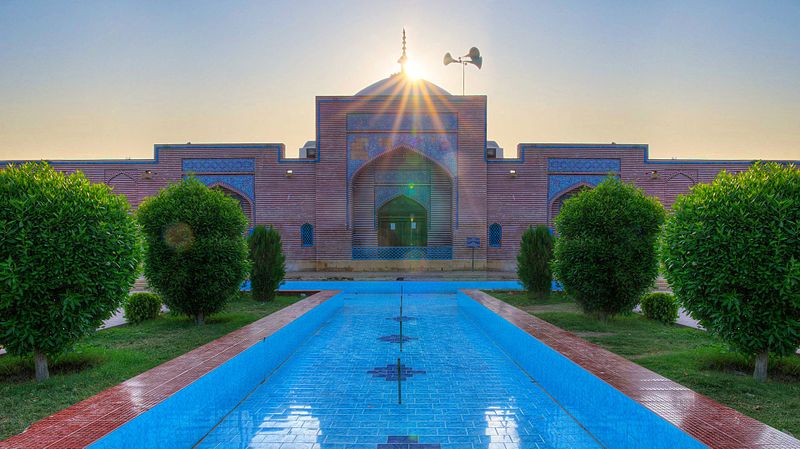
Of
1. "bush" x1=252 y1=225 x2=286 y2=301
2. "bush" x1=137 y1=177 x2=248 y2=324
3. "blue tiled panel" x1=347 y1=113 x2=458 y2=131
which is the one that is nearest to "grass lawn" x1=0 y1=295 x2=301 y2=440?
"bush" x1=137 y1=177 x2=248 y2=324

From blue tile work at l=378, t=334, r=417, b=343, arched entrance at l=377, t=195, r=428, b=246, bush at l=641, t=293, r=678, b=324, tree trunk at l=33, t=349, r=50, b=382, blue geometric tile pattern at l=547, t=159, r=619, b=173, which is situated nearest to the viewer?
tree trunk at l=33, t=349, r=50, b=382

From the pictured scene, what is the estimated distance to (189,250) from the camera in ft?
20.8

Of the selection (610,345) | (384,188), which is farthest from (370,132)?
(610,345)

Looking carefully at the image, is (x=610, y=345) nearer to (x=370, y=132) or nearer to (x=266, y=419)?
(x=266, y=419)

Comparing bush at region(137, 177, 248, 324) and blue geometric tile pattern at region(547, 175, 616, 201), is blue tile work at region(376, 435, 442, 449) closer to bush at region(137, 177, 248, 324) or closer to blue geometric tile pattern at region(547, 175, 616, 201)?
bush at region(137, 177, 248, 324)

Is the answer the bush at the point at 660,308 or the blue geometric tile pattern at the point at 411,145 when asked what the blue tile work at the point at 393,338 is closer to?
the bush at the point at 660,308

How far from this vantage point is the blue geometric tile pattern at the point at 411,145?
1711 cm

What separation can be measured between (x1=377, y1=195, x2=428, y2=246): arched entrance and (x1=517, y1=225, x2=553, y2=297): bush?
854 cm

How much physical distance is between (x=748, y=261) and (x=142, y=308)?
7.29 metres

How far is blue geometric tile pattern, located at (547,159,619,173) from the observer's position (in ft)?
56.8

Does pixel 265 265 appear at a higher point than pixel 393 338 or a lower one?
higher

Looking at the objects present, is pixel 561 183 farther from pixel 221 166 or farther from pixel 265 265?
pixel 221 166

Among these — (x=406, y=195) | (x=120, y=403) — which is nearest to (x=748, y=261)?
(x=120, y=403)

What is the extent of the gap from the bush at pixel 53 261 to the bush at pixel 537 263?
7195 millimetres
